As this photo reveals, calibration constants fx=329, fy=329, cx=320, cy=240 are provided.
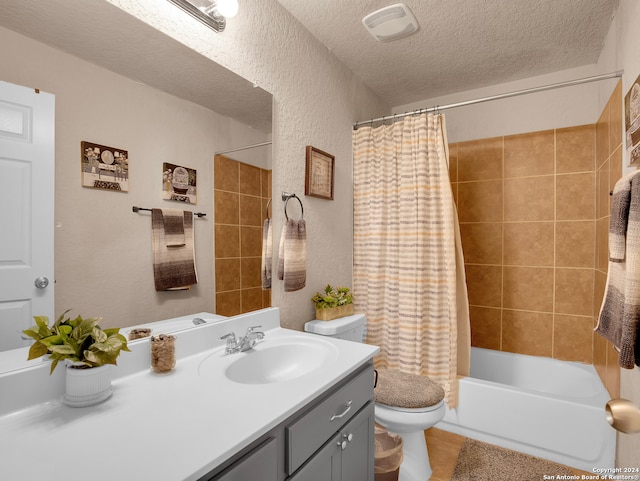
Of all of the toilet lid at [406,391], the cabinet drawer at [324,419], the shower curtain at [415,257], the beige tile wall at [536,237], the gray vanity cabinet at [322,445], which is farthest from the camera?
the beige tile wall at [536,237]

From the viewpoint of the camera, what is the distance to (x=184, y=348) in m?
1.19

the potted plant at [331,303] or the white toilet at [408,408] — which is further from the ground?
the potted plant at [331,303]

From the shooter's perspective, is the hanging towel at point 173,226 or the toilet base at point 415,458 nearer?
the hanging towel at point 173,226

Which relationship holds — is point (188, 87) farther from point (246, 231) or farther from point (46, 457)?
point (46, 457)

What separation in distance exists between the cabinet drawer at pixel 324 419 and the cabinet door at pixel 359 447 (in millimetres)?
32

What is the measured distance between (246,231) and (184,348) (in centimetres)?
54

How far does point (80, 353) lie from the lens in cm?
84

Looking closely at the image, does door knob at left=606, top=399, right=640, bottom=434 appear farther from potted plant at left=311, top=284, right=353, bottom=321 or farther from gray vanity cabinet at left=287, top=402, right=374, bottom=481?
potted plant at left=311, top=284, right=353, bottom=321

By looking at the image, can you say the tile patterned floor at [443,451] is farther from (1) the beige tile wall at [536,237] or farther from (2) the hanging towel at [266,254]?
(2) the hanging towel at [266,254]

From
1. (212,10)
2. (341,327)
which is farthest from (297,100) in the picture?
(341,327)

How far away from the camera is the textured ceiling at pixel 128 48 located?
86 centimetres

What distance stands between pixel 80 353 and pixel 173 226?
0.47 meters

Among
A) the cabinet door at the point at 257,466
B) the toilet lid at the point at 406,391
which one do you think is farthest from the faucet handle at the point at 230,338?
the toilet lid at the point at 406,391

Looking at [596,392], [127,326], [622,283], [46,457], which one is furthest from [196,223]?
[596,392]
